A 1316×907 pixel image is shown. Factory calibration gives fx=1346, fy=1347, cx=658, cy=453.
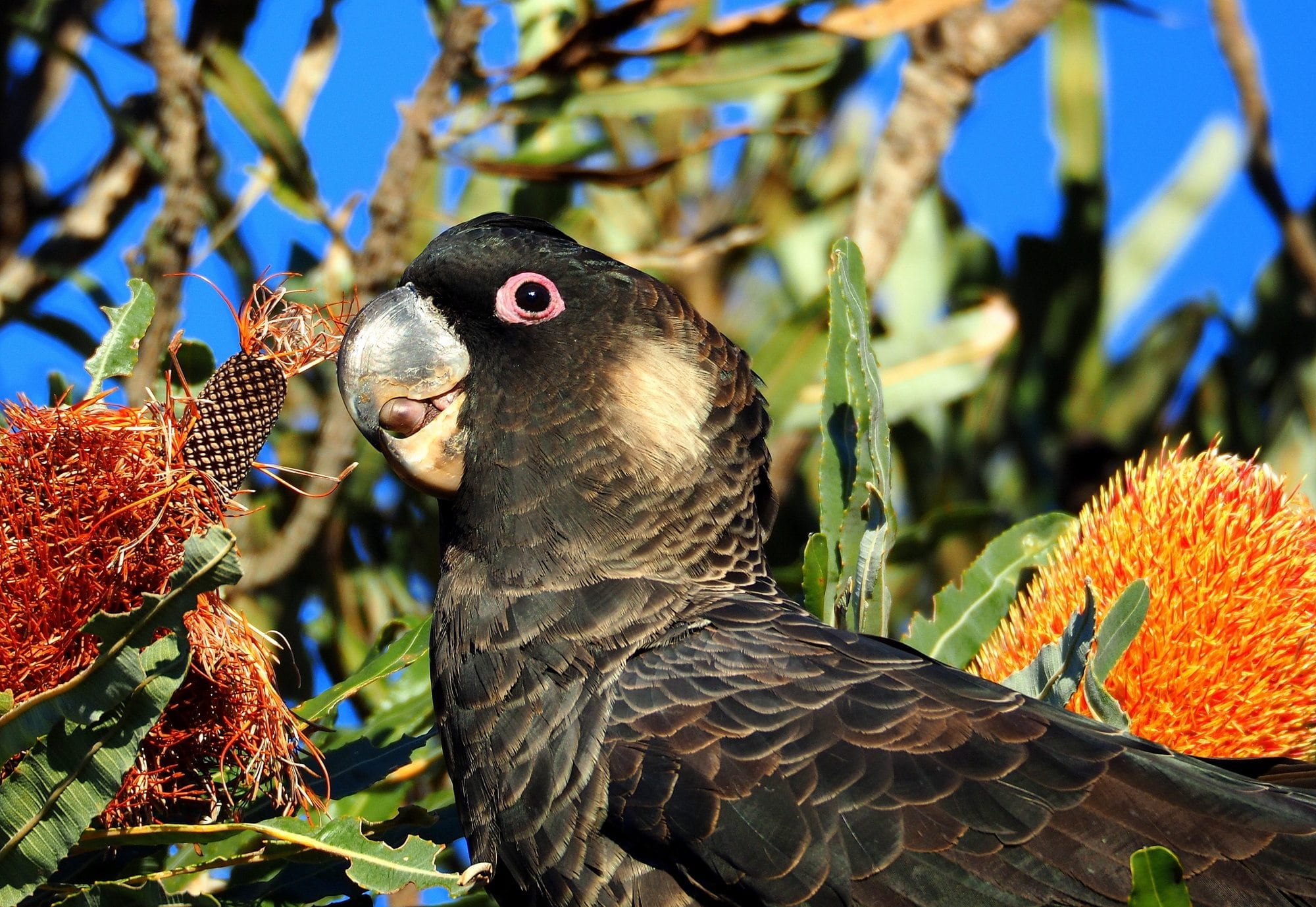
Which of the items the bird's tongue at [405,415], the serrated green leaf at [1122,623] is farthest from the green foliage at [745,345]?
the bird's tongue at [405,415]

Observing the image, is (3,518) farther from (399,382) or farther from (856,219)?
(856,219)

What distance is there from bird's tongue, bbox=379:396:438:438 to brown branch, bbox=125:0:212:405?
82cm

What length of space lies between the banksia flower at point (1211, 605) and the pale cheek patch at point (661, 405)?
0.78 metres

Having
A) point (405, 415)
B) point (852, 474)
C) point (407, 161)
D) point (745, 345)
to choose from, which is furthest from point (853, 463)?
point (745, 345)

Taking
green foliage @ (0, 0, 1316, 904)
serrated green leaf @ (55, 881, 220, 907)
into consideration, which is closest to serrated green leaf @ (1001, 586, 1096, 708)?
green foliage @ (0, 0, 1316, 904)

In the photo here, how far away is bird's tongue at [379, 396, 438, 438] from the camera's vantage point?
2.70 meters

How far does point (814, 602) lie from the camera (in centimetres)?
268

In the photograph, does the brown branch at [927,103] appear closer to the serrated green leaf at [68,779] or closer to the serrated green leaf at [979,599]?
the serrated green leaf at [979,599]

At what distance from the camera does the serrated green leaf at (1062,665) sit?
222cm

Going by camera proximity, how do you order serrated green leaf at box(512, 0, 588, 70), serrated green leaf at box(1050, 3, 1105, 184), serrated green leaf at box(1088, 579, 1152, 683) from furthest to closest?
serrated green leaf at box(1050, 3, 1105, 184) → serrated green leaf at box(512, 0, 588, 70) → serrated green leaf at box(1088, 579, 1152, 683)

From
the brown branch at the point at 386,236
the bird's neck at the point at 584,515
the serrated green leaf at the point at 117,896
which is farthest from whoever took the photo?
the brown branch at the point at 386,236

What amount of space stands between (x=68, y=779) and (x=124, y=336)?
2.64 ft

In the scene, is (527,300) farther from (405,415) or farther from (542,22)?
(542,22)

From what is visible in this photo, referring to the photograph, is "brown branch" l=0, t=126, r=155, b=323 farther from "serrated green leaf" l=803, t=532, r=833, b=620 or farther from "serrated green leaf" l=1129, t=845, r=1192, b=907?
"serrated green leaf" l=1129, t=845, r=1192, b=907
